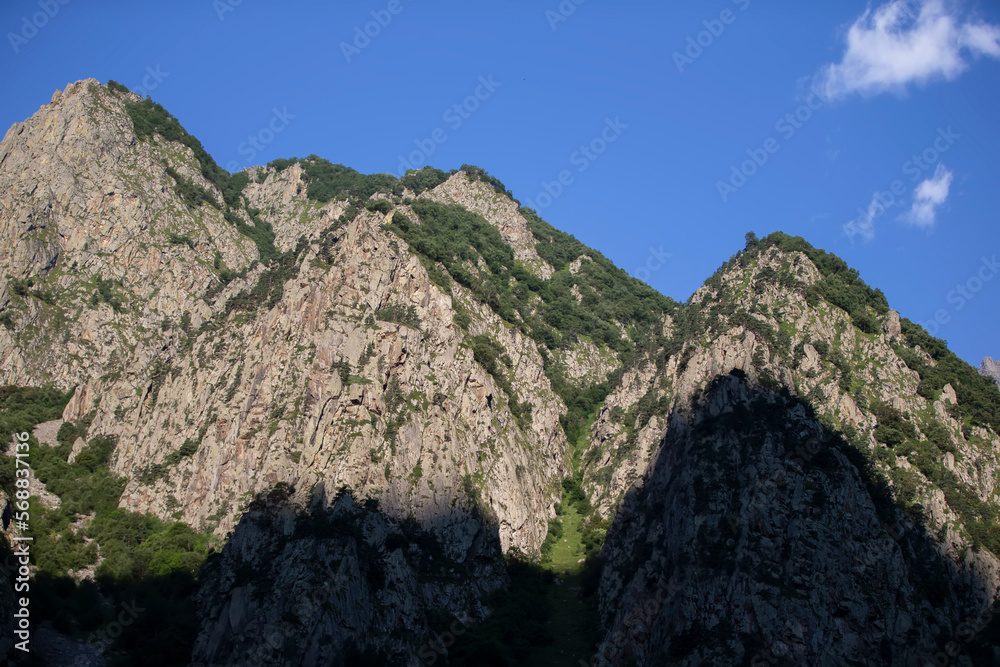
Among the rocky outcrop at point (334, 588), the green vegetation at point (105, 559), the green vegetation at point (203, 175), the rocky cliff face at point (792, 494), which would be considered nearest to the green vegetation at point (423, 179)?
the green vegetation at point (203, 175)

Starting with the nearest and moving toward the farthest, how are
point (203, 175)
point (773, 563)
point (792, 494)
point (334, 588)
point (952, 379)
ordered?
point (773, 563) < point (334, 588) < point (792, 494) < point (952, 379) < point (203, 175)

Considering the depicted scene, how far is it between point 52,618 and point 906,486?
272 feet

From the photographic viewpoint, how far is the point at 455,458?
8662 centimetres

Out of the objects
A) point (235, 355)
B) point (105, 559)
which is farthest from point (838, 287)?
point (105, 559)

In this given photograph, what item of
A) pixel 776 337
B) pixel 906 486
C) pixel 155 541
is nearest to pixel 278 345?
pixel 155 541

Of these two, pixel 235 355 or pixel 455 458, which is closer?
pixel 455 458

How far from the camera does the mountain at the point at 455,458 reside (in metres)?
66.1

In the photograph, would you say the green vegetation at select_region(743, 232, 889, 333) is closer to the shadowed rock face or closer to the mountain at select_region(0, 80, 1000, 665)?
the mountain at select_region(0, 80, 1000, 665)

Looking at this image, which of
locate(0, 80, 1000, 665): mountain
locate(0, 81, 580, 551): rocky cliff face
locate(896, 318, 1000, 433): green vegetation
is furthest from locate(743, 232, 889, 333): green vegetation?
locate(0, 81, 580, 551): rocky cliff face

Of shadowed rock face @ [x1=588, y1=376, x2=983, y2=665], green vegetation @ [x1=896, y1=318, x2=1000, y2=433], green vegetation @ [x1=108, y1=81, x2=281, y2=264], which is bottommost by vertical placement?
shadowed rock face @ [x1=588, y1=376, x2=983, y2=665]

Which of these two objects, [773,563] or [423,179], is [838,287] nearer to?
[773,563]

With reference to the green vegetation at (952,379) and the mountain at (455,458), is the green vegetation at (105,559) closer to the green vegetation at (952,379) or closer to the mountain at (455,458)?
the mountain at (455,458)

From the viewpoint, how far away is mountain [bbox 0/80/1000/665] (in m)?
66.1

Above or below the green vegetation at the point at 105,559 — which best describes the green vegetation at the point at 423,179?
above
